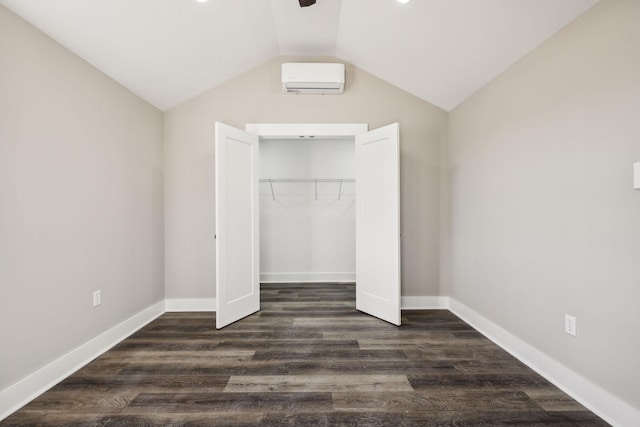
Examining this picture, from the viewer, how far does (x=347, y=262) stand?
4.70 meters

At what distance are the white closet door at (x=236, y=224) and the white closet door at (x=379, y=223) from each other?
1.19 metres

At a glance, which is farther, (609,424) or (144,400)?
(144,400)

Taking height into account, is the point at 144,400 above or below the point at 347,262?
below

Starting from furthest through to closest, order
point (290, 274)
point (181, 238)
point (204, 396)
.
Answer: point (290, 274) < point (181, 238) < point (204, 396)

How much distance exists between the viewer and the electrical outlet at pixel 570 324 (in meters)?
1.76

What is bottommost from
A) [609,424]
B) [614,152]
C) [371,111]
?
[609,424]

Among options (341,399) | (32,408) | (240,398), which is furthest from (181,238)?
(341,399)

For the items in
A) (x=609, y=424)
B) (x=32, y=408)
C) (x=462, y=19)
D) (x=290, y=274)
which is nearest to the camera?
(x=609, y=424)

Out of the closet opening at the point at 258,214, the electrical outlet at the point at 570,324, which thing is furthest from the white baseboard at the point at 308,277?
the electrical outlet at the point at 570,324

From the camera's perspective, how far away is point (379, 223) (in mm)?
3053

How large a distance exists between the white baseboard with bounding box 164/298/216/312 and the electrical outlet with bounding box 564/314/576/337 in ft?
10.4

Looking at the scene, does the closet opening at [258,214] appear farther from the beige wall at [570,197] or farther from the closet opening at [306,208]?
the closet opening at [306,208]

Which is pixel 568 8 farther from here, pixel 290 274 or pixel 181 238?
pixel 290 274

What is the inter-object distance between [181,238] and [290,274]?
6.22 ft
